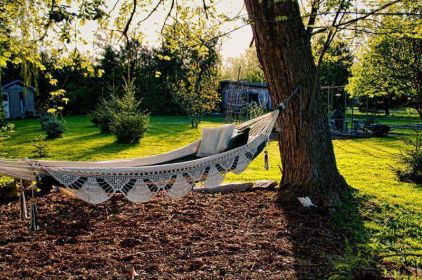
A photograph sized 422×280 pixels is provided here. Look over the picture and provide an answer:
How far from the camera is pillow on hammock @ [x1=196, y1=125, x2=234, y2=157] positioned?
370 centimetres

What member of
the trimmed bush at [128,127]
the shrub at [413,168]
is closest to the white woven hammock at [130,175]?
the shrub at [413,168]

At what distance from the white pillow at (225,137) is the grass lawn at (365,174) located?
117 centimetres

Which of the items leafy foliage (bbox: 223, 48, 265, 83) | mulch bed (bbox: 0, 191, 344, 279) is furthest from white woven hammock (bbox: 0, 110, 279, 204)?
leafy foliage (bbox: 223, 48, 265, 83)

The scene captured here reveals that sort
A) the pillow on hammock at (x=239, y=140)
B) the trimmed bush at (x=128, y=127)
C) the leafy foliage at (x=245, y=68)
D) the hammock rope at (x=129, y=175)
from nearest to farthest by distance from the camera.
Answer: the hammock rope at (x=129, y=175) < the pillow on hammock at (x=239, y=140) < the trimmed bush at (x=128, y=127) < the leafy foliage at (x=245, y=68)

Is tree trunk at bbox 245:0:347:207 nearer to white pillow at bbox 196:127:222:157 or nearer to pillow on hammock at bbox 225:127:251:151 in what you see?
pillow on hammock at bbox 225:127:251:151

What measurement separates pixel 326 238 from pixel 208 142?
147cm

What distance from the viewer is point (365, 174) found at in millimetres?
5488

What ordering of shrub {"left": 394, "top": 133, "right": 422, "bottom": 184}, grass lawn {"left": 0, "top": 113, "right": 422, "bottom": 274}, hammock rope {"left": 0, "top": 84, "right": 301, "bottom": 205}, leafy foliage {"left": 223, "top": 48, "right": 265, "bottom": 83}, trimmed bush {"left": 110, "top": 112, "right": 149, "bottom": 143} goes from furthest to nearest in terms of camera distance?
leafy foliage {"left": 223, "top": 48, "right": 265, "bottom": 83} → trimmed bush {"left": 110, "top": 112, "right": 149, "bottom": 143} → shrub {"left": 394, "top": 133, "right": 422, "bottom": 184} → grass lawn {"left": 0, "top": 113, "right": 422, "bottom": 274} → hammock rope {"left": 0, "top": 84, "right": 301, "bottom": 205}

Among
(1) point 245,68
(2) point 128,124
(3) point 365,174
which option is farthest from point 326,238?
(1) point 245,68

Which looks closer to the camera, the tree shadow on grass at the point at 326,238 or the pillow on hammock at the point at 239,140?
the tree shadow on grass at the point at 326,238

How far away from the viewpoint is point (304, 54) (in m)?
3.43

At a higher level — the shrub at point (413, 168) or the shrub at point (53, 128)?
the shrub at point (53, 128)

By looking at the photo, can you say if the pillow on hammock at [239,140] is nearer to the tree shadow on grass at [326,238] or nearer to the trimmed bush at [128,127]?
the tree shadow on grass at [326,238]

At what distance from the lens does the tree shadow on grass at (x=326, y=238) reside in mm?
2205
